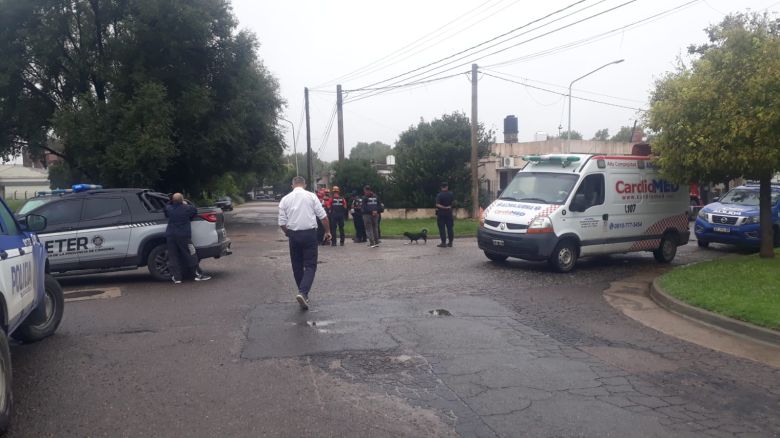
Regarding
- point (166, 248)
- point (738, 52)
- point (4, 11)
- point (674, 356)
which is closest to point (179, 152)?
point (4, 11)

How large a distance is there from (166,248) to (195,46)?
1851cm

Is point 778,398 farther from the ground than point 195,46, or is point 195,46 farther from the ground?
point 195,46

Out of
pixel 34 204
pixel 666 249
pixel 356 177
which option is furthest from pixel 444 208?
pixel 356 177

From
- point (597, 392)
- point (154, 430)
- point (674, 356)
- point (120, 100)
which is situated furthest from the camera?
point (120, 100)

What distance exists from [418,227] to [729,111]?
Answer: 51.7ft

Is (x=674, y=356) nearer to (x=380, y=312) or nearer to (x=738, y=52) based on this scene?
(x=380, y=312)

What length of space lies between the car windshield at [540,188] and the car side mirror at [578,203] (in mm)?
170

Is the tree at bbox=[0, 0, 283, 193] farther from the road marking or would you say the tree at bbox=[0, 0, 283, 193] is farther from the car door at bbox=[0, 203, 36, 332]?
the car door at bbox=[0, 203, 36, 332]

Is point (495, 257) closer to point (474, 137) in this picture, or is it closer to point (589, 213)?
point (589, 213)

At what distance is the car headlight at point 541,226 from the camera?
500 inches

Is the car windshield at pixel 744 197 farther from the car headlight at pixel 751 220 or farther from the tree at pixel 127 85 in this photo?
the tree at pixel 127 85

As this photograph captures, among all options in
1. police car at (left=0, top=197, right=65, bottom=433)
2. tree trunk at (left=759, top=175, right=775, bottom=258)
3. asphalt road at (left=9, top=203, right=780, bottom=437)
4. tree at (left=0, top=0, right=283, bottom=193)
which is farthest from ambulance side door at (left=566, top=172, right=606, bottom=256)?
tree at (left=0, top=0, right=283, bottom=193)

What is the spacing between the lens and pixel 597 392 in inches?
225

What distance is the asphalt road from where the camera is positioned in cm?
499
